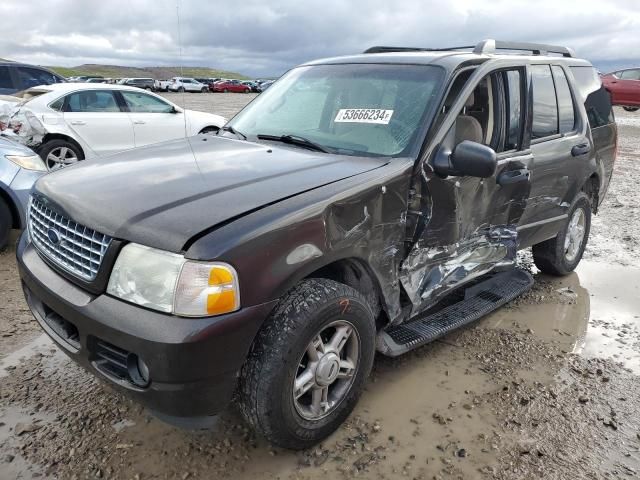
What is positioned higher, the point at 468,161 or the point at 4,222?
the point at 468,161

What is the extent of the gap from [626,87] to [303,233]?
2198cm

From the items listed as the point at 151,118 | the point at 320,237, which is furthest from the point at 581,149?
the point at 151,118

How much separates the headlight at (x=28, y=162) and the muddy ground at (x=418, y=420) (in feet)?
5.41

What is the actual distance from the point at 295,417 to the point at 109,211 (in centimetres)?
121

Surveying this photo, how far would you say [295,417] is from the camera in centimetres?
239

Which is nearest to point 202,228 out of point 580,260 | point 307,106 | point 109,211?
point 109,211

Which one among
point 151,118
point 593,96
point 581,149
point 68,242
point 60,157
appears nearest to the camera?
point 68,242

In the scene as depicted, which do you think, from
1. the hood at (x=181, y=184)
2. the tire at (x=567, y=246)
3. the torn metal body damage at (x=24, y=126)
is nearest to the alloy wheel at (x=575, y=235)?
the tire at (x=567, y=246)

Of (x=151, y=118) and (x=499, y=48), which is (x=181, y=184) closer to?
(x=499, y=48)

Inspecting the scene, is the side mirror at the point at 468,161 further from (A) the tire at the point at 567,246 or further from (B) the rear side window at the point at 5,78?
(B) the rear side window at the point at 5,78

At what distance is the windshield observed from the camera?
303cm

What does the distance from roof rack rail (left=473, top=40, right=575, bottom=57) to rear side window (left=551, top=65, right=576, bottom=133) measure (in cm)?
25

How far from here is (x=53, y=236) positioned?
2.50 m

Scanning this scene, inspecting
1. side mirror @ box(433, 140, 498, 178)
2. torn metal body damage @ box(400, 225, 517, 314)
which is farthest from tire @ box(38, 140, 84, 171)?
side mirror @ box(433, 140, 498, 178)
